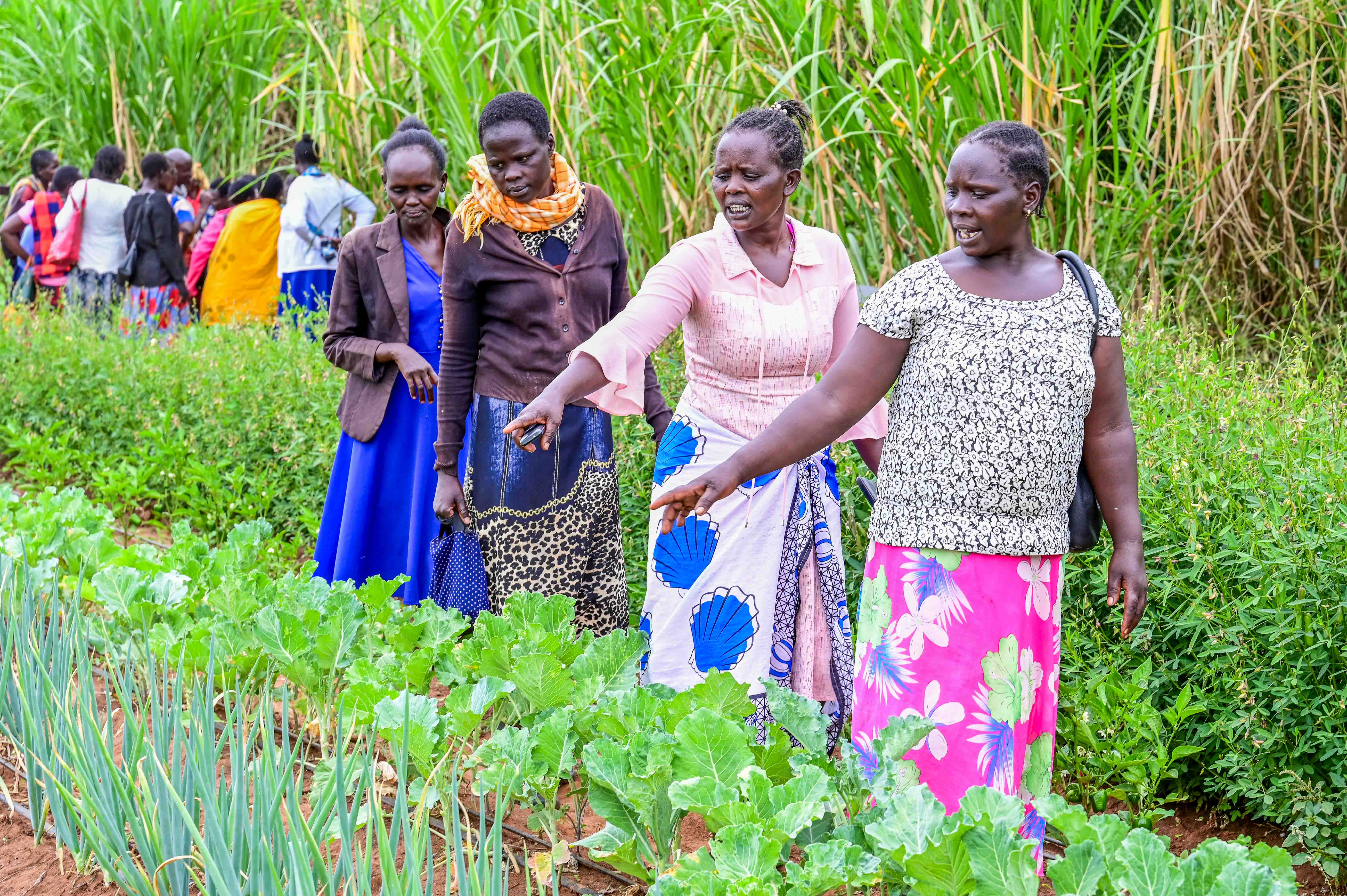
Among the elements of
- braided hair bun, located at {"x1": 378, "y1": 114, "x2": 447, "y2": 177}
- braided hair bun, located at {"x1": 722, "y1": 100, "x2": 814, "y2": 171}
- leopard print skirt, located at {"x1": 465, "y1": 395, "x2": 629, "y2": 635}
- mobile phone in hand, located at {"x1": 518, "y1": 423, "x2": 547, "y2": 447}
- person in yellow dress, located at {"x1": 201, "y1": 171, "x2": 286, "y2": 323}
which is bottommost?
leopard print skirt, located at {"x1": 465, "y1": 395, "x2": 629, "y2": 635}

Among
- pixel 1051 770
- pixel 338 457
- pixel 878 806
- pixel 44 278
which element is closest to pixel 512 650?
pixel 878 806

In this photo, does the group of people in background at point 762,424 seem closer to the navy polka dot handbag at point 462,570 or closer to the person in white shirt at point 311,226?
the navy polka dot handbag at point 462,570

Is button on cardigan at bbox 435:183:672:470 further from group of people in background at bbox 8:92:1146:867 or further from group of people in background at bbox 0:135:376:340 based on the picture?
group of people in background at bbox 0:135:376:340

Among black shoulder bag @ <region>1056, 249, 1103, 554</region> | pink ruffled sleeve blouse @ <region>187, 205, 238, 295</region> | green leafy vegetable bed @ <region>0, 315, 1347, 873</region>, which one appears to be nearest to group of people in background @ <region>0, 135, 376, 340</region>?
pink ruffled sleeve blouse @ <region>187, 205, 238, 295</region>

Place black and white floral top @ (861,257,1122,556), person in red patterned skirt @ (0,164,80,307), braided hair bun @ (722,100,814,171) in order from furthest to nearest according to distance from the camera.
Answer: person in red patterned skirt @ (0,164,80,307) → braided hair bun @ (722,100,814,171) → black and white floral top @ (861,257,1122,556)

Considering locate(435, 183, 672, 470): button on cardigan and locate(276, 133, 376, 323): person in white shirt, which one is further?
locate(276, 133, 376, 323): person in white shirt

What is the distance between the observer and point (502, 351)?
10.2ft

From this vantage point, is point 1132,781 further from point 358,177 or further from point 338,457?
point 358,177

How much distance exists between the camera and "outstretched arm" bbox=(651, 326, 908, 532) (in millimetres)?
2223

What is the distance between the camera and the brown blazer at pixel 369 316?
3.60 m

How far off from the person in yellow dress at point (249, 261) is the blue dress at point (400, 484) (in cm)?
553

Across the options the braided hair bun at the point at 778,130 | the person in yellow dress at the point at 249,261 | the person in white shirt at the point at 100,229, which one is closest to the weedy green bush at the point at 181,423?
the person in yellow dress at the point at 249,261

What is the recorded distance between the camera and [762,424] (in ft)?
8.76

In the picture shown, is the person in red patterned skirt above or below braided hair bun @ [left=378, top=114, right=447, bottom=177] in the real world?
above
